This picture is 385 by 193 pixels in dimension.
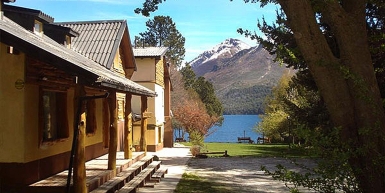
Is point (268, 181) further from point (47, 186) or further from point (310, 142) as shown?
point (310, 142)

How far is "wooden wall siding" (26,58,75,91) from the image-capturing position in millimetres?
8211

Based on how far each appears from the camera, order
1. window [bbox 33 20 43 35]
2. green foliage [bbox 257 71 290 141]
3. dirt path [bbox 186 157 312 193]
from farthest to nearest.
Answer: green foliage [bbox 257 71 290 141], dirt path [bbox 186 157 312 193], window [bbox 33 20 43 35]

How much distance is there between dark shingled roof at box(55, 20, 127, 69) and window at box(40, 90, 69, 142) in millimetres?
6554

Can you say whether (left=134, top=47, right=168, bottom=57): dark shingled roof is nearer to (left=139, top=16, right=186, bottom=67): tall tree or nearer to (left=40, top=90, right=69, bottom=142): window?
(left=40, top=90, right=69, bottom=142): window

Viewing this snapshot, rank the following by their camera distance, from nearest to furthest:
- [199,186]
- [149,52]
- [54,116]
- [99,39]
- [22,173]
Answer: [22,173] < [54,116] < [199,186] < [99,39] < [149,52]

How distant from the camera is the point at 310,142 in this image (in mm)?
4664

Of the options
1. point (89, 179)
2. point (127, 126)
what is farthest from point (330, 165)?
point (127, 126)

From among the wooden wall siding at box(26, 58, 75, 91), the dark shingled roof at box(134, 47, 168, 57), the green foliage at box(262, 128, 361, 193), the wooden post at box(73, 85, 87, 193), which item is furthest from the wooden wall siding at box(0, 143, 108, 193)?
the dark shingled roof at box(134, 47, 168, 57)

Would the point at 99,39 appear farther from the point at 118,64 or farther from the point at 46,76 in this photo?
the point at 46,76

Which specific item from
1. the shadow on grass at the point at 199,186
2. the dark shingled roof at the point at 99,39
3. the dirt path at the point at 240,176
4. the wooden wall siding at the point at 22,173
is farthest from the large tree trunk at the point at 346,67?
the dark shingled roof at the point at 99,39

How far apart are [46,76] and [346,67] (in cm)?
674

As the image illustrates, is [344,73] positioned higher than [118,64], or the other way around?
[118,64]

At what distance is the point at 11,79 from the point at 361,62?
271 inches

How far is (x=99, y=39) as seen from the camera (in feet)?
62.7
